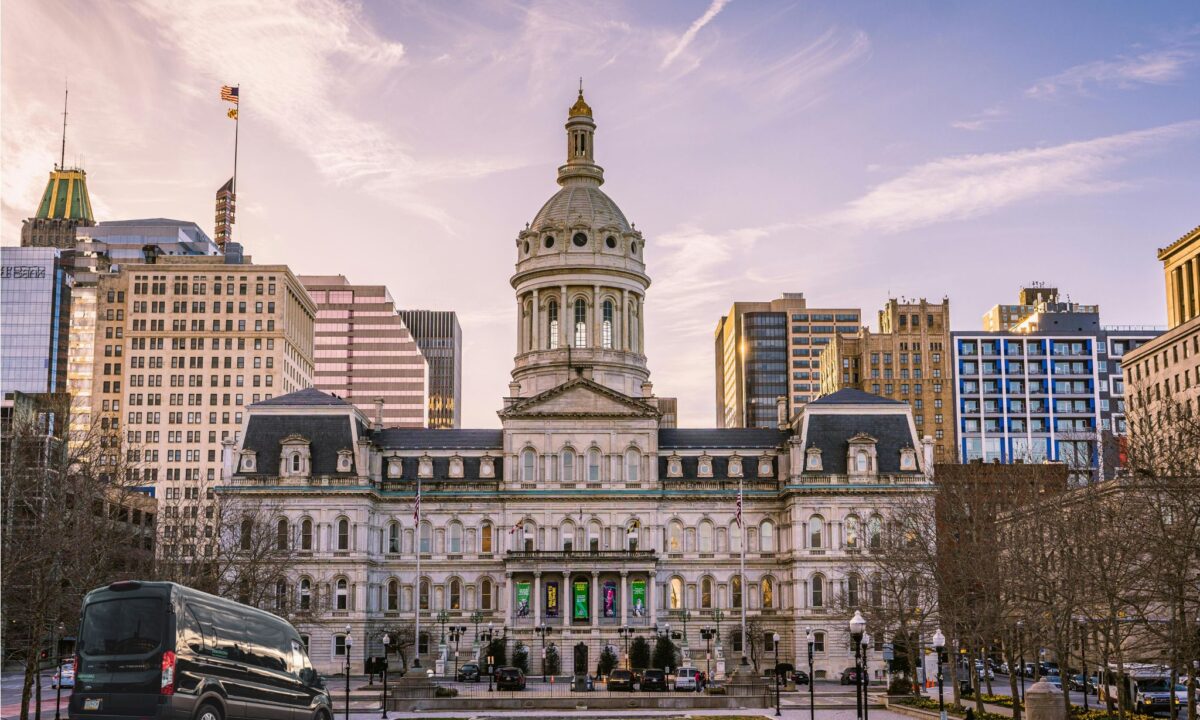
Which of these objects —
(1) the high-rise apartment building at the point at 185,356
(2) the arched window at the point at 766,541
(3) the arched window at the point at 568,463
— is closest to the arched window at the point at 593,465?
(3) the arched window at the point at 568,463

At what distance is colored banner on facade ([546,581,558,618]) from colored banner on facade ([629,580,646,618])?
6.02 metres

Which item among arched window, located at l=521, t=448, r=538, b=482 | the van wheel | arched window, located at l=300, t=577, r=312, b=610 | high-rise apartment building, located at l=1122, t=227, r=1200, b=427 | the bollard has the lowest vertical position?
the bollard

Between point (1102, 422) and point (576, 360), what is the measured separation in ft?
270

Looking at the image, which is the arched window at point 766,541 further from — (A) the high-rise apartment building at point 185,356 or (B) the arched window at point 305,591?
(A) the high-rise apartment building at point 185,356

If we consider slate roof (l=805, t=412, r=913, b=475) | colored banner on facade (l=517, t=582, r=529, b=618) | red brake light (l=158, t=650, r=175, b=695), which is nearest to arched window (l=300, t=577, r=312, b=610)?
colored banner on facade (l=517, t=582, r=529, b=618)

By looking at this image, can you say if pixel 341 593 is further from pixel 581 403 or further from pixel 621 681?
pixel 621 681

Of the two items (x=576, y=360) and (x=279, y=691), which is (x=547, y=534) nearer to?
(x=576, y=360)

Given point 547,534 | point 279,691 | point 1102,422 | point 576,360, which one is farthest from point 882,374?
point 279,691

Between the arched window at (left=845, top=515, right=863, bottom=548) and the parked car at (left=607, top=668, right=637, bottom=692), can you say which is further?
the arched window at (left=845, top=515, right=863, bottom=548)

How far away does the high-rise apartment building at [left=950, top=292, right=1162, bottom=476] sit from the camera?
174 metres

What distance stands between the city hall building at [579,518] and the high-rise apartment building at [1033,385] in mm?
67512

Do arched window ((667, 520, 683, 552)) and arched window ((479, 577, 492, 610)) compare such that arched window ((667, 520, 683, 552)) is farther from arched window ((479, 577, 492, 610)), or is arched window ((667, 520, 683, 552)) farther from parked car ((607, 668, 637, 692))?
parked car ((607, 668, 637, 692))

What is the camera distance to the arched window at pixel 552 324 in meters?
127

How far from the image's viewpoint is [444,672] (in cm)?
10181
